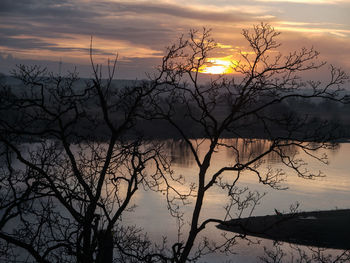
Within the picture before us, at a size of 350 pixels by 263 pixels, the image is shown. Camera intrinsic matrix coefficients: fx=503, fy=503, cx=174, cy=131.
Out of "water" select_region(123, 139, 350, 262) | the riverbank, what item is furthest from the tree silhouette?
the riverbank

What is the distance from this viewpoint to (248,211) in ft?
111

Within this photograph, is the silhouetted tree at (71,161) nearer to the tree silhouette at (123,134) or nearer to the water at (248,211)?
the tree silhouette at (123,134)

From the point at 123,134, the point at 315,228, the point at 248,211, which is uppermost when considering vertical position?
the point at 123,134

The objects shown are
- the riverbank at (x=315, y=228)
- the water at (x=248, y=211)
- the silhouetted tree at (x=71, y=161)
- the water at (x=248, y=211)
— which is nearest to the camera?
the silhouetted tree at (x=71, y=161)

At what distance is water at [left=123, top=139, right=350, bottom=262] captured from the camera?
88.9 ft

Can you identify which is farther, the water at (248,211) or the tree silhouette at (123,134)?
the water at (248,211)

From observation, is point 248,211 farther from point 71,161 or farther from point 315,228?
point 71,161

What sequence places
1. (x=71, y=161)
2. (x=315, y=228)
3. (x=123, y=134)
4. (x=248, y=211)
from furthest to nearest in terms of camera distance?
(x=248, y=211), (x=315, y=228), (x=123, y=134), (x=71, y=161)

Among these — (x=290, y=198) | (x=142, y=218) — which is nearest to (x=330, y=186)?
(x=290, y=198)

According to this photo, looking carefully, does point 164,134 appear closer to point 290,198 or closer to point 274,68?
point 290,198

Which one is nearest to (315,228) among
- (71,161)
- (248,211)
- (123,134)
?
(248,211)

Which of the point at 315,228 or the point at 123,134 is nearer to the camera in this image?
the point at 123,134

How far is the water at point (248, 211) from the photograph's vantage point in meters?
27.1

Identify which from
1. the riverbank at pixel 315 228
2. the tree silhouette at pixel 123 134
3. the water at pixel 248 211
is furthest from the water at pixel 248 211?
the tree silhouette at pixel 123 134
